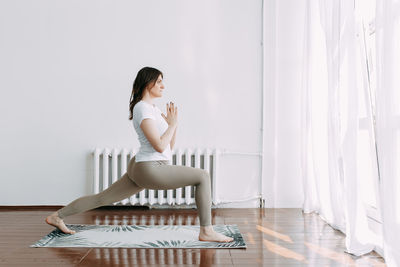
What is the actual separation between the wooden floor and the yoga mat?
0.27 feet

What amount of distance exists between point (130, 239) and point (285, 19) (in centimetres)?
263

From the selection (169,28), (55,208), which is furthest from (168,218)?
(169,28)

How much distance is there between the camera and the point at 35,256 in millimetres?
2467

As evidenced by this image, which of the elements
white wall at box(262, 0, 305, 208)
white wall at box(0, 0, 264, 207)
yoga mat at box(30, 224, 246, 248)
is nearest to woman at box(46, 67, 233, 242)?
yoga mat at box(30, 224, 246, 248)

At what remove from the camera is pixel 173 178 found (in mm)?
2682

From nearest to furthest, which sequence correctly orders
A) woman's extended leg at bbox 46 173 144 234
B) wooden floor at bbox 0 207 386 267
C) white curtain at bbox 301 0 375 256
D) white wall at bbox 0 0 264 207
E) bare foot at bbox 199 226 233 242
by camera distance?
wooden floor at bbox 0 207 386 267 < white curtain at bbox 301 0 375 256 < bare foot at bbox 199 226 233 242 < woman's extended leg at bbox 46 173 144 234 < white wall at bbox 0 0 264 207

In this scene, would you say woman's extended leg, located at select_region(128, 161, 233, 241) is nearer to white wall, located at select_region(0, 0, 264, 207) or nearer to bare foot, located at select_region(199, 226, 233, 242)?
bare foot, located at select_region(199, 226, 233, 242)

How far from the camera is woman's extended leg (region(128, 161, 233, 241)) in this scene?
2.68 m

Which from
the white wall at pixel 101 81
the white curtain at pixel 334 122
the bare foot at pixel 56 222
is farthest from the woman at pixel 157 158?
the white wall at pixel 101 81

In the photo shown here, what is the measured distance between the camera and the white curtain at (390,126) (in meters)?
2.06

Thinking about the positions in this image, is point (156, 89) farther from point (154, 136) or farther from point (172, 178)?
point (172, 178)

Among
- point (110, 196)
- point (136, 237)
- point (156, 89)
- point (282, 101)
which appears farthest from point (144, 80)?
point (282, 101)

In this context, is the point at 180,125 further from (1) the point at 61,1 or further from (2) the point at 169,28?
(1) the point at 61,1

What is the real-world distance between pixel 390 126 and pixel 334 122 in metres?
0.93
